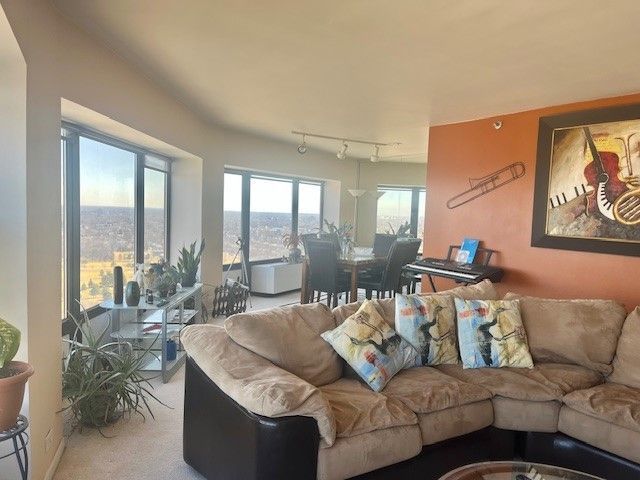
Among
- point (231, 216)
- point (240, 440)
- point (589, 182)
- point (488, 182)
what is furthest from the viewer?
point (231, 216)

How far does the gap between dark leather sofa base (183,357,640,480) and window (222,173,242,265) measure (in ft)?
13.3

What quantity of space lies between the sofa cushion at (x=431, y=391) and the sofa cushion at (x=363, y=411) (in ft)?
0.27

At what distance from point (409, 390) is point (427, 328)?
1.77 ft

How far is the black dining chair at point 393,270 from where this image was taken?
539 centimetres

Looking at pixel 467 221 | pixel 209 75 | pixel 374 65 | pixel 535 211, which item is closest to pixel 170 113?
pixel 209 75

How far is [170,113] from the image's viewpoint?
13.3 ft

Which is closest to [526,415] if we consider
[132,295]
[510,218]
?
[510,218]

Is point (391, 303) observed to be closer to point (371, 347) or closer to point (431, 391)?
point (371, 347)

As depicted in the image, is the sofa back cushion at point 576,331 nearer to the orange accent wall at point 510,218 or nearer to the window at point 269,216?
the orange accent wall at point 510,218

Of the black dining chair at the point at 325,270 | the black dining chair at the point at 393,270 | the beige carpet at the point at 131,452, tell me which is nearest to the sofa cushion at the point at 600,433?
the beige carpet at the point at 131,452

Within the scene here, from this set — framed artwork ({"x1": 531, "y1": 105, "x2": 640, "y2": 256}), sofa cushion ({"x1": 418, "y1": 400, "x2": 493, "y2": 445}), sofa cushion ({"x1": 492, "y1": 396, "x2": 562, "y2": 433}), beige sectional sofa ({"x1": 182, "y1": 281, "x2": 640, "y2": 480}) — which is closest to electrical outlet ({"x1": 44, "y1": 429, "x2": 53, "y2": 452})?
beige sectional sofa ({"x1": 182, "y1": 281, "x2": 640, "y2": 480})

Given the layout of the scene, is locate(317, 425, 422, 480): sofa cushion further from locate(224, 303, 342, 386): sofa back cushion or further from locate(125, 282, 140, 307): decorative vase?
locate(125, 282, 140, 307): decorative vase

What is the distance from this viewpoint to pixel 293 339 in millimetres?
2381

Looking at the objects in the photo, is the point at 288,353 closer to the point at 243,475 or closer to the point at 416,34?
the point at 243,475
